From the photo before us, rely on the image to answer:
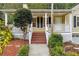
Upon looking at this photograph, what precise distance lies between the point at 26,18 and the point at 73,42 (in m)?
3.46

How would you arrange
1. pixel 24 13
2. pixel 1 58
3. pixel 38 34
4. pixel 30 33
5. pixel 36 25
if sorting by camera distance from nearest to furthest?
pixel 1 58, pixel 24 13, pixel 30 33, pixel 38 34, pixel 36 25

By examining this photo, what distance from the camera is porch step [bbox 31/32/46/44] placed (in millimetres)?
13394

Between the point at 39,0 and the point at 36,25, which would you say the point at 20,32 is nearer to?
the point at 36,25

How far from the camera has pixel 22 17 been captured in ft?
40.5

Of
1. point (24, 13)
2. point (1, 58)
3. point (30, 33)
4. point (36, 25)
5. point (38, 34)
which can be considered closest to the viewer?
point (1, 58)

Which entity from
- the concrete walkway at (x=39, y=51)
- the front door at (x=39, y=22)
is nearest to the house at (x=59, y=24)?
the front door at (x=39, y=22)

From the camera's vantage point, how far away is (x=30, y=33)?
1372cm

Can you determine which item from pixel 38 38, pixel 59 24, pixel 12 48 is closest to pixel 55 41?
pixel 12 48

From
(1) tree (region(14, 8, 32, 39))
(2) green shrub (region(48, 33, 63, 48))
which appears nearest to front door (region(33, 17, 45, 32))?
(1) tree (region(14, 8, 32, 39))

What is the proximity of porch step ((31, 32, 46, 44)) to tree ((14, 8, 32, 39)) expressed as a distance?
107 cm

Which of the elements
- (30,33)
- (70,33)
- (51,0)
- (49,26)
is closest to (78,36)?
(70,33)

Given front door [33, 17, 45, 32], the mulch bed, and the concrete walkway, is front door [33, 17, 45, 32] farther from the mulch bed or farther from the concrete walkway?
the concrete walkway

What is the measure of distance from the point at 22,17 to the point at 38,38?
90.0 inches

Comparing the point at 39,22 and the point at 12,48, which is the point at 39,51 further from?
the point at 39,22
